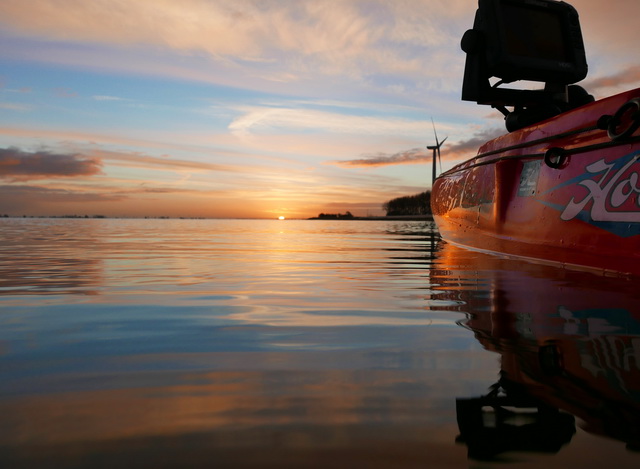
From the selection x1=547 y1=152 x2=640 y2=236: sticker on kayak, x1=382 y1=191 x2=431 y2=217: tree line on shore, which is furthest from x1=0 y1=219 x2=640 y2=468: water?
x1=382 y1=191 x2=431 y2=217: tree line on shore

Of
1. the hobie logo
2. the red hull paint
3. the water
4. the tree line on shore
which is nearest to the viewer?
the water

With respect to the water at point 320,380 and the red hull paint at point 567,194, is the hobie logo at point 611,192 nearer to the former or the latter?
the red hull paint at point 567,194

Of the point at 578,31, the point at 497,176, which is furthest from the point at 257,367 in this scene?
the point at 578,31

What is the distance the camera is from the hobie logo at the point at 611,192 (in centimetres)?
377

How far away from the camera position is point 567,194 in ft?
15.1

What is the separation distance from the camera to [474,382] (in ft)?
4.82

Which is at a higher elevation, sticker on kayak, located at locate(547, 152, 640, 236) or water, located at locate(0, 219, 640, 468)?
sticker on kayak, located at locate(547, 152, 640, 236)

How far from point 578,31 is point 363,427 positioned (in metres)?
6.77

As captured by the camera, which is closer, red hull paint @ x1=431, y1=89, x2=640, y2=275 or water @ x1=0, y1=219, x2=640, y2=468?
water @ x1=0, y1=219, x2=640, y2=468

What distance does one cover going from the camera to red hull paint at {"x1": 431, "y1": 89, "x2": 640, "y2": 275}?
3893 mm

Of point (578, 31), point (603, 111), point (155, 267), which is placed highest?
point (578, 31)

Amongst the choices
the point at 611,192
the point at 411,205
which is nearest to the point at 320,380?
the point at 611,192

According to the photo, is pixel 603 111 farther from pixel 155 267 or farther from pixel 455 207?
pixel 155 267

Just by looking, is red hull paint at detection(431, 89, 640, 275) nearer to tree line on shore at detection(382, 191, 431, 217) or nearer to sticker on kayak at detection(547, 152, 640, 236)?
sticker on kayak at detection(547, 152, 640, 236)
